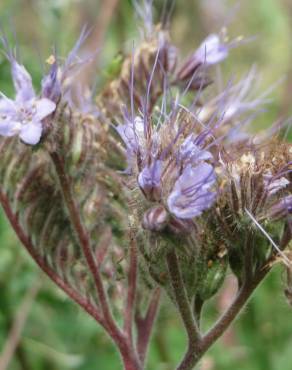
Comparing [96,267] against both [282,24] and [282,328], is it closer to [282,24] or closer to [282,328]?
[282,328]

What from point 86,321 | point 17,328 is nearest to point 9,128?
point 17,328

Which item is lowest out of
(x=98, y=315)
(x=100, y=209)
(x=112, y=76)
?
(x=98, y=315)

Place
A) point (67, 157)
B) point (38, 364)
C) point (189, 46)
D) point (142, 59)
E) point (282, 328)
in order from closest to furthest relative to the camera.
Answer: point (67, 157) < point (142, 59) < point (38, 364) < point (282, 328) < point (189, 46)

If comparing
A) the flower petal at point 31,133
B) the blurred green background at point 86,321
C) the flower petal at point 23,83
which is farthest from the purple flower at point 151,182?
the blurred green background at point 86,321

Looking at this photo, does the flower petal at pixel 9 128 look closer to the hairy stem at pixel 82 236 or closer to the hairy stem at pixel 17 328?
the hairy stem at pixel 82 236

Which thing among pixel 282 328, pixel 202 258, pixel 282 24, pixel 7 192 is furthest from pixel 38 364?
pixel 282 24

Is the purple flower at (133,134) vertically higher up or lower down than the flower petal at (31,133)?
lower down
